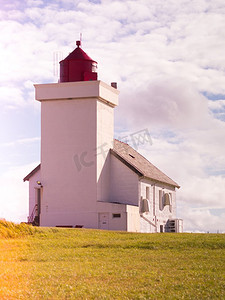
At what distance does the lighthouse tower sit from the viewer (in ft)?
135

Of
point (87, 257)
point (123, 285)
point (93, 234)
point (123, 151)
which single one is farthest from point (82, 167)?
point (123, 285)

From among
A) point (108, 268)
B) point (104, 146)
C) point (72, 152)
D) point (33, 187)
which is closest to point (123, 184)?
point (104, 146)

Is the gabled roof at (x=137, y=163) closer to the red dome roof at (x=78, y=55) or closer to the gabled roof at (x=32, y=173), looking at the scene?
the gabled roof at (x=32, y=173)

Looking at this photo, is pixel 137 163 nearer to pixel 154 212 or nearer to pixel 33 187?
pixel 154 212

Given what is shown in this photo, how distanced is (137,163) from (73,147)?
8018mm

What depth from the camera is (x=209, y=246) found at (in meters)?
22.6

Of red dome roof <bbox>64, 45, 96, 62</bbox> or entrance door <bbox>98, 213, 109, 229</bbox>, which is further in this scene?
red dome roof <bbox>64, 45, 96, 62</bbox>

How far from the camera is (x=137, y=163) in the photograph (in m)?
47.7

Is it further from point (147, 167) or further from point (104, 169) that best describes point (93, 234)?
point (147, 167)

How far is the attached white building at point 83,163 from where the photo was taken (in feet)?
135

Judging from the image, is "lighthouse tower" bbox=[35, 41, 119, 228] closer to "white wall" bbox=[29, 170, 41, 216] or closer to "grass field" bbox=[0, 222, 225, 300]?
"white wall" bbox=[29, 170, 41, 216]

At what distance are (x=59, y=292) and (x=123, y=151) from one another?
3587 cm

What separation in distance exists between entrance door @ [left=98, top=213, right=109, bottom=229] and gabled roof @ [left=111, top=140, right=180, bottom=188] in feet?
15.5

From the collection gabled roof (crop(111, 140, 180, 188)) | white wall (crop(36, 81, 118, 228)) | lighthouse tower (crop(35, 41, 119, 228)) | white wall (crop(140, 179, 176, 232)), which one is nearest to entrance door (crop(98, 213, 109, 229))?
lighthouse tower (crop(35, 41, 119, 228))
